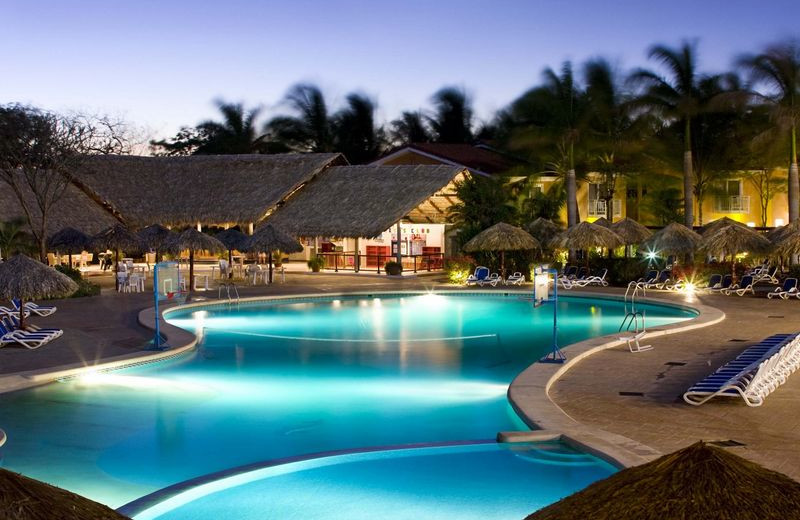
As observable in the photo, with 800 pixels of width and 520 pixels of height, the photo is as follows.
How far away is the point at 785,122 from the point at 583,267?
7.68 metres

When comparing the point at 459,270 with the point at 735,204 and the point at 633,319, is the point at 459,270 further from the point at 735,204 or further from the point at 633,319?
the point at 735,204

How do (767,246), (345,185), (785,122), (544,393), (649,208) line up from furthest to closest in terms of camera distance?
(649,208) → (345,185) → (785,122) → (767,246) → (544,393)

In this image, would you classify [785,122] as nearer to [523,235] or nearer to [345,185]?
[523,235]

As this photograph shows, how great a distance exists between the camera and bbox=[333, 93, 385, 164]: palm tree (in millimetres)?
57781

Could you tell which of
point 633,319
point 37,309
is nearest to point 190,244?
point 37,309

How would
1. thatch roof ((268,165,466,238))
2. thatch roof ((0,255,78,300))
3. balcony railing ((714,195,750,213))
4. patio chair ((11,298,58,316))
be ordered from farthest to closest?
1. balcony railing ((714,195,750,213))
2. thatch roof ((268,165,466,238))
3. patio chair ((11,298,58,316))
4. thatch roof ((0,255,78,300))

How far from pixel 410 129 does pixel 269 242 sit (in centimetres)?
3219

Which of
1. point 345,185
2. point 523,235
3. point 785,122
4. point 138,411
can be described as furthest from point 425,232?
point 138,411

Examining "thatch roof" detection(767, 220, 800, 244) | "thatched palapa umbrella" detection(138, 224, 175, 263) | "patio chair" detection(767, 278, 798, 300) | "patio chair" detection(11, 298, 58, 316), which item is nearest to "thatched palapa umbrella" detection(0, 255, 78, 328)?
"patio chair" detection(11, 298, 58, 316)

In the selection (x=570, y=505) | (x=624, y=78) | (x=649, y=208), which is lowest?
(x=570, y=505)

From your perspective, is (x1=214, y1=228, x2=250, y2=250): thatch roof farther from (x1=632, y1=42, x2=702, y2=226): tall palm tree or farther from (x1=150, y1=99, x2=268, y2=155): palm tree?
(x1=150, y1=99, x2=268, y2=155): palm tree

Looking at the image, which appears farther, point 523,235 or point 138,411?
point 523,235

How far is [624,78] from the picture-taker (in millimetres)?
34969

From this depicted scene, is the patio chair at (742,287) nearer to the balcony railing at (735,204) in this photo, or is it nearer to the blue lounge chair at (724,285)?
the blue lounge chair at (724,285)
